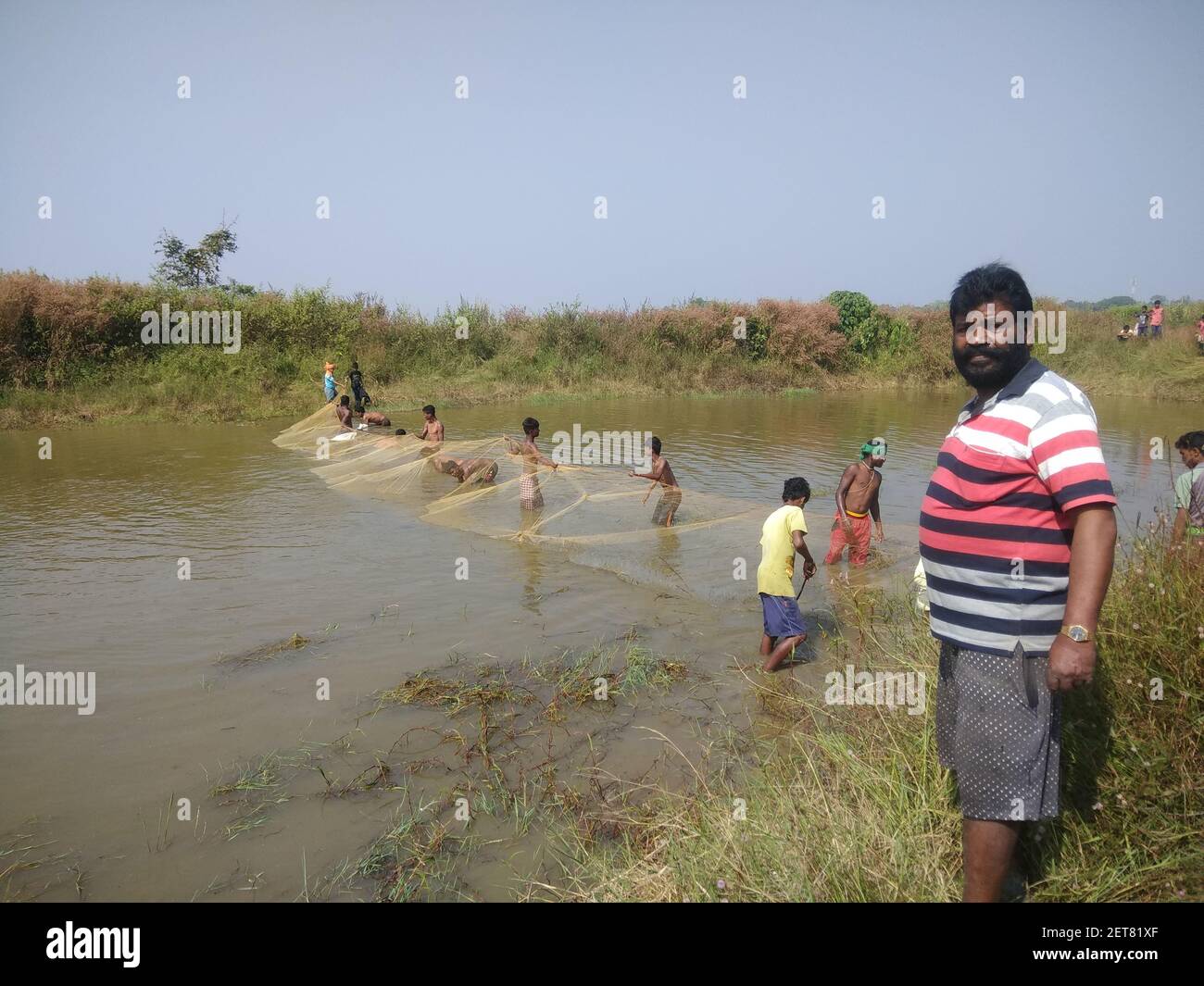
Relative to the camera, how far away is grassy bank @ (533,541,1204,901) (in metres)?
2.21

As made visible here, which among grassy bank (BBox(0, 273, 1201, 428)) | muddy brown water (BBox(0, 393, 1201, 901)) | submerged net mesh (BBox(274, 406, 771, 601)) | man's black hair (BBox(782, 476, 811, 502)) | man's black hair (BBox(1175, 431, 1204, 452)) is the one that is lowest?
muddy brown water (BBox(0, 393, 1201, 901))

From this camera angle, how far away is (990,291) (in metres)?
2.07

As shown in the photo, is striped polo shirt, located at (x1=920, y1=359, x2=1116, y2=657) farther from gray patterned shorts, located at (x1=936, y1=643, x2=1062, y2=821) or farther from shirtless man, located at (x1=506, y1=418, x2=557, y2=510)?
shirtless man, located at (x1=506, y1=418, x2=557, y2=510)

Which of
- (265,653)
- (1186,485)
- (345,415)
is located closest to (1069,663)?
(1186,485)

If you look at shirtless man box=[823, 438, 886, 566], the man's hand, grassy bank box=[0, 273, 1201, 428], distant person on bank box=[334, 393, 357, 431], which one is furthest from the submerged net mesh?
grassy bank box=[0, 273, 1201, 428]

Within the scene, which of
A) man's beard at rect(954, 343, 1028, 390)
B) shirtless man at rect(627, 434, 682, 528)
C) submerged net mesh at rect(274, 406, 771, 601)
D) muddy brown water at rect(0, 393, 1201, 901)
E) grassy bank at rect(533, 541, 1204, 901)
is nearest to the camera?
man's beard at rect(954, 343, 1028, 390)

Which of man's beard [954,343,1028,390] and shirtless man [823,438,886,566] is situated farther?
shirtless man [823,438,886,566]

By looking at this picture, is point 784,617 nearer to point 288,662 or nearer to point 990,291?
point 990,291

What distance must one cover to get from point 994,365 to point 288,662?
4.38 metres

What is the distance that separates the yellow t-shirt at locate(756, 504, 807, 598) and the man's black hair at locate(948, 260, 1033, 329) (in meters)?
2.70

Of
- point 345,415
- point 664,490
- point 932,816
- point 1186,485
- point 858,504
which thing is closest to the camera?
point 932,816

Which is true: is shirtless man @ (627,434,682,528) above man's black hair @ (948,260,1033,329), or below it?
below

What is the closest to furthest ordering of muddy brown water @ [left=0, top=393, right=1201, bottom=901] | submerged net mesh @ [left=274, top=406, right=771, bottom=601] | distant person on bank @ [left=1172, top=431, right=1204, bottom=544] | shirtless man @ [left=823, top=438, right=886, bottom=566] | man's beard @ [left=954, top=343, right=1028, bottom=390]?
man's beard @ [left=954, top=343, right=1028, bottom=390]
muddy brown water @ [left=0, top=393, right=1201, bottom=901]
distant person on bank @ [left=1172, top=431, right=1204, bottom=544]
shirtless man @ [left=823, top=438, right=886, bottom=566]
submerged net mesh @ [left=274, top=406, right=771, bottom=601]
